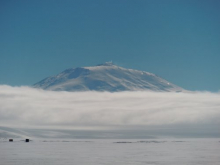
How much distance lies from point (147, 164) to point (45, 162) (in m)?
28.4

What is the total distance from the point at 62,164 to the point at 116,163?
14955 mm

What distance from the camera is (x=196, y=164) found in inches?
5103

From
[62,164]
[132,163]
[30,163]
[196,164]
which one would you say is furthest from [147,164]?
[30,163]

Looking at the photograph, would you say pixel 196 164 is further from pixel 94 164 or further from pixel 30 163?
pixel 30 163

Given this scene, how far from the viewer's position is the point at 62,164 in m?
127

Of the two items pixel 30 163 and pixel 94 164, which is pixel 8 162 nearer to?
pixel 30 163

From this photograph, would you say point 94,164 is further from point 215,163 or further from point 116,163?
point 215,163

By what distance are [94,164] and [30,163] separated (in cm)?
1749

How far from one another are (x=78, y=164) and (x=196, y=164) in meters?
32.5

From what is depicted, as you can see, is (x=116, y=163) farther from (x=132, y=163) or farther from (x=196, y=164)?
(x=196, y=164)

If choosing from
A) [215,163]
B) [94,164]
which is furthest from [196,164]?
[94,164]

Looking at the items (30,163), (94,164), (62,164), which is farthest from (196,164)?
(30,163)


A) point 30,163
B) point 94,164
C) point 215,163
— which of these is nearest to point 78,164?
point 94,164

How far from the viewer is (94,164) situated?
127 metres
